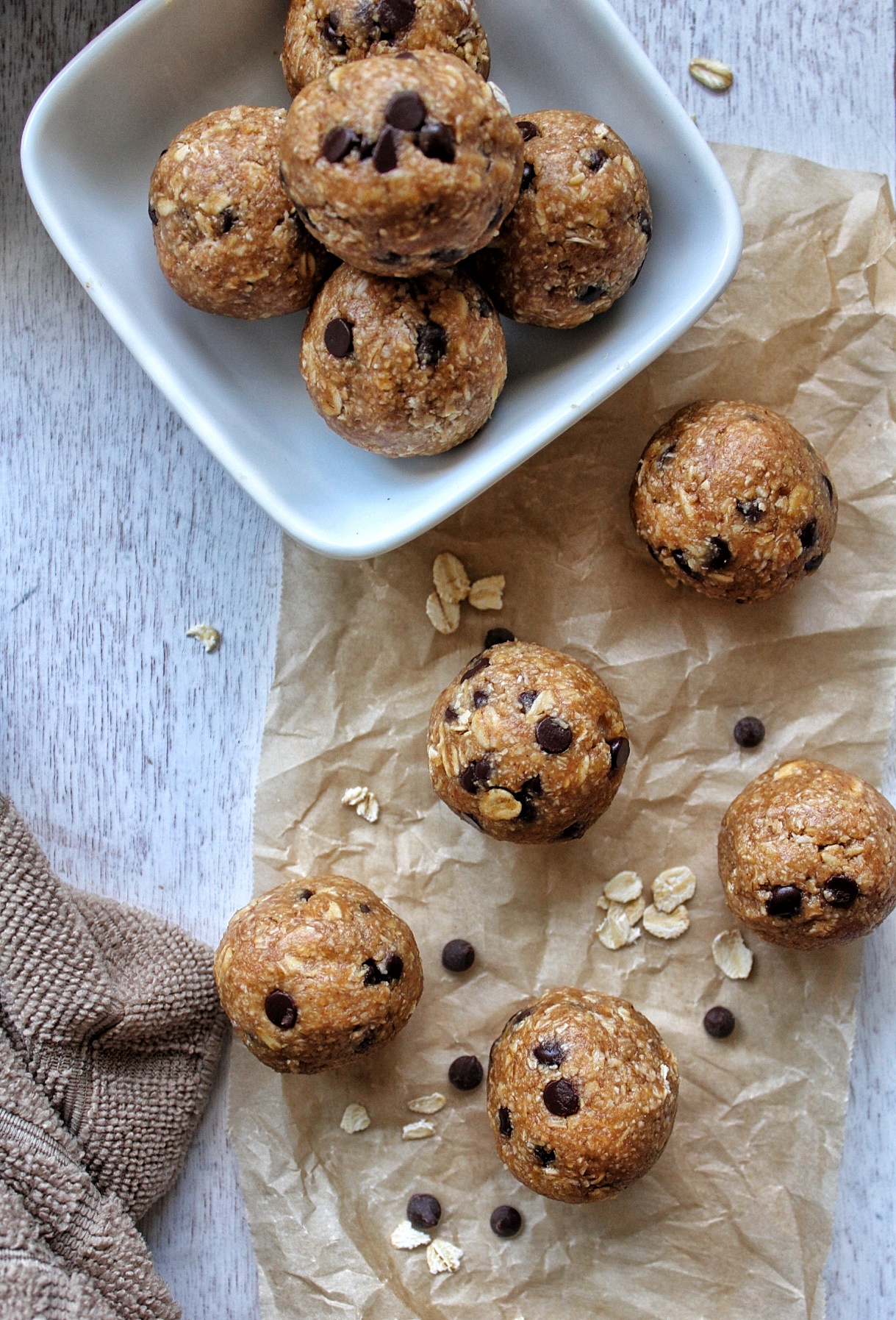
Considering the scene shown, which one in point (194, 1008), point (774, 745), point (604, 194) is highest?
point (604, 194)

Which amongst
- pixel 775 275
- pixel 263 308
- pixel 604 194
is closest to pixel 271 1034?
pixel 263 308

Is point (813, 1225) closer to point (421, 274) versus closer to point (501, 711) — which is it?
point (501, 711)

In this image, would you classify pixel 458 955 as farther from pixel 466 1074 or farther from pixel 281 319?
pixel 281 319

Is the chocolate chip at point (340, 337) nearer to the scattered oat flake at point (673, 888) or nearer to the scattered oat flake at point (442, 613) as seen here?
the scattered oat flake at point (442, 613)

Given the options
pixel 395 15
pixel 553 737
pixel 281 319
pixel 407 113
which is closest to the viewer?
pixel 407 113

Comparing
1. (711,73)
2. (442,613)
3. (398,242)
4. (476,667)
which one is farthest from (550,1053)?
(711,73)

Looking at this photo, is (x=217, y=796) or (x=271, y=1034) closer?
(x=271, y=1034)

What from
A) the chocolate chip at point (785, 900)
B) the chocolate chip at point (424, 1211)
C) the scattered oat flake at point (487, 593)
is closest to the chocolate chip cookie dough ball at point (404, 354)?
the scattered oat flake at point (487, 593)
